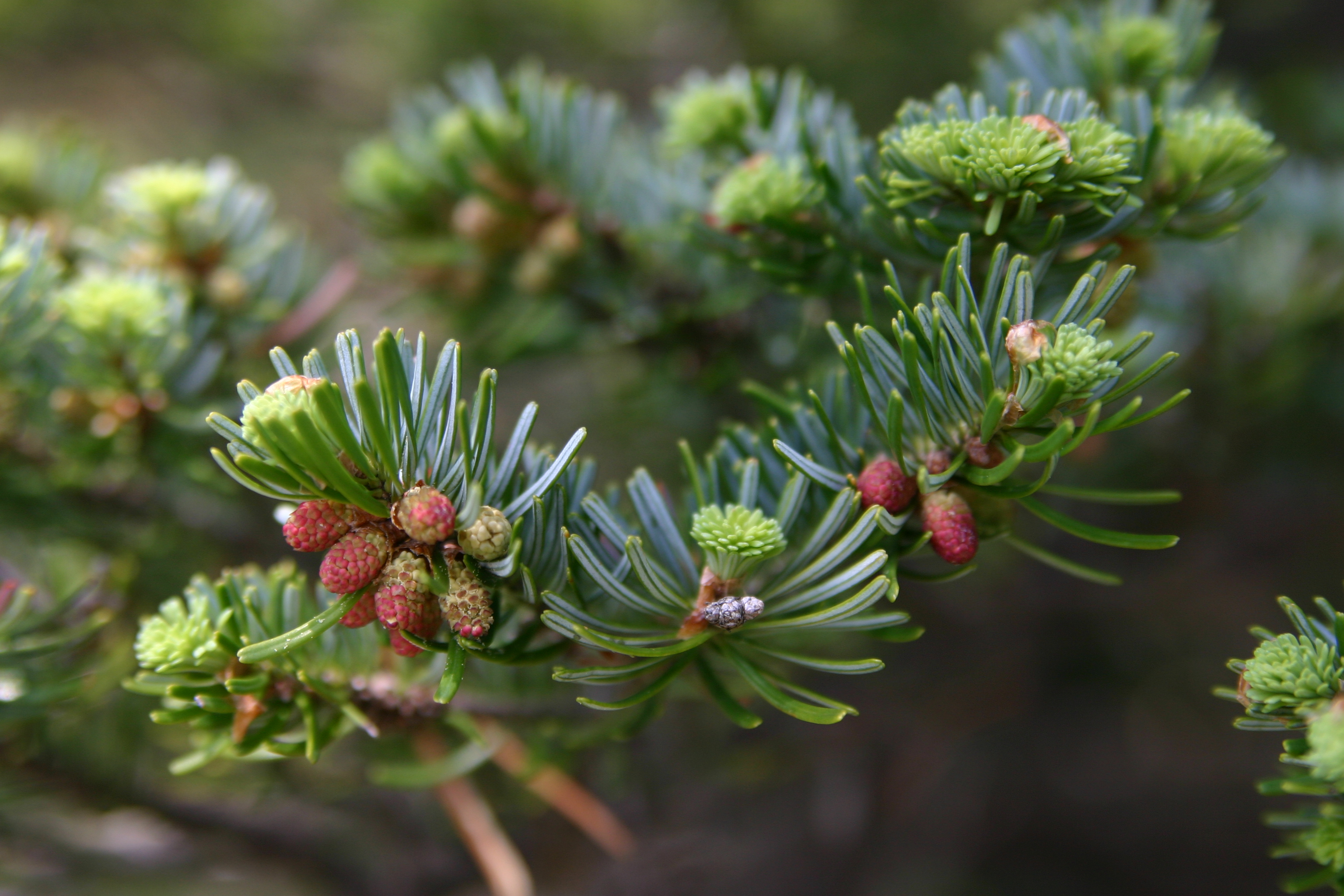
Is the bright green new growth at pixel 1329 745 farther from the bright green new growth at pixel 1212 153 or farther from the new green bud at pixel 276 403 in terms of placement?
the new green bud at pixel 276 403

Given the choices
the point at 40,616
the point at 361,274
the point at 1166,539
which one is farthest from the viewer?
the point at 361,274

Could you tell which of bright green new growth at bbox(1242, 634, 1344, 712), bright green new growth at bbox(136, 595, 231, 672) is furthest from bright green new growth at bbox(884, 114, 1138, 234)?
bright green new growth at bbox(136, 595, 231, 672)

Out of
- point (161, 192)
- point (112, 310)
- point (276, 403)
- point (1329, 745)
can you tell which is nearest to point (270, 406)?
point (276, 403)

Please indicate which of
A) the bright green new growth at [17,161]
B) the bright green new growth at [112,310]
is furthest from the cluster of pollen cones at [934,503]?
the bright green new growth at [17,161]

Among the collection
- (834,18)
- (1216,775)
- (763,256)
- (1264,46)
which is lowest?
(1216,775)

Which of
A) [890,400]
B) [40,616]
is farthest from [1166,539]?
[40,616]

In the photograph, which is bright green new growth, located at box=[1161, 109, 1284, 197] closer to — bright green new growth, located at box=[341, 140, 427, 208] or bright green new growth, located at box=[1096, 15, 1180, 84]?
bright green new growth, located at box=[1096, 15, 1180, 84]

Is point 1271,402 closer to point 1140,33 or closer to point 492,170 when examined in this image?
point 1140,33
